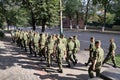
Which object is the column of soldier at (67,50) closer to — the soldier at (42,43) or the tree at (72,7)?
the soldier at (42,43)

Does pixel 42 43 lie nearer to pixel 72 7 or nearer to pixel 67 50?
pixel 67 50

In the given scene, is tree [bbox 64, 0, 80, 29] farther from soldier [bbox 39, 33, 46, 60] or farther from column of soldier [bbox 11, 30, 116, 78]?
soldier [bbox 39, 33, 46, 60]

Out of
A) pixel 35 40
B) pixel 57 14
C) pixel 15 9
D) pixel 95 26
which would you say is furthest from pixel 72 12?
pixel 35 40

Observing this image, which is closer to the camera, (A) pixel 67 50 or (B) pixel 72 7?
(A) pixel 67 50

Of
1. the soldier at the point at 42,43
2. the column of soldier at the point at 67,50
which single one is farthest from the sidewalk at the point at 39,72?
the soldier at the point at 42,43

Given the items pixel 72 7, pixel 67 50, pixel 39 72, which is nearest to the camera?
pixel 39 72

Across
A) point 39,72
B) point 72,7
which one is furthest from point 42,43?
point 72,7

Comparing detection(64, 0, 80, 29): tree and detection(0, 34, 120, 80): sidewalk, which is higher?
detection(0, 34, 120, 80): sidewalk

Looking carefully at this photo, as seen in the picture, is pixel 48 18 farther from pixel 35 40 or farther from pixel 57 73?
pixel 57 73

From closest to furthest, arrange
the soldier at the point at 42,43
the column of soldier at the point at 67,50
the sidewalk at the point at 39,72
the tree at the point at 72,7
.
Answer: the column of soldier at the point at 67,50 < the sidewalk at the point at 39,72 < the soldier at the point at 42,43 < the tree at the point at 72,7

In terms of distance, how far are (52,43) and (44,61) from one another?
2.96m

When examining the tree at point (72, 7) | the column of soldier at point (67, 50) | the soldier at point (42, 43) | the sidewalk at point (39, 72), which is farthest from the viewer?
the tree at point (72, 7)

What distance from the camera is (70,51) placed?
634 inches

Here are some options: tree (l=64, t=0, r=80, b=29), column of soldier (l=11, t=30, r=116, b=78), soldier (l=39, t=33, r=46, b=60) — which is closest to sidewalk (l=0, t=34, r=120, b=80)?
column of soldier (l=11, t=30, r=116, b=78)
